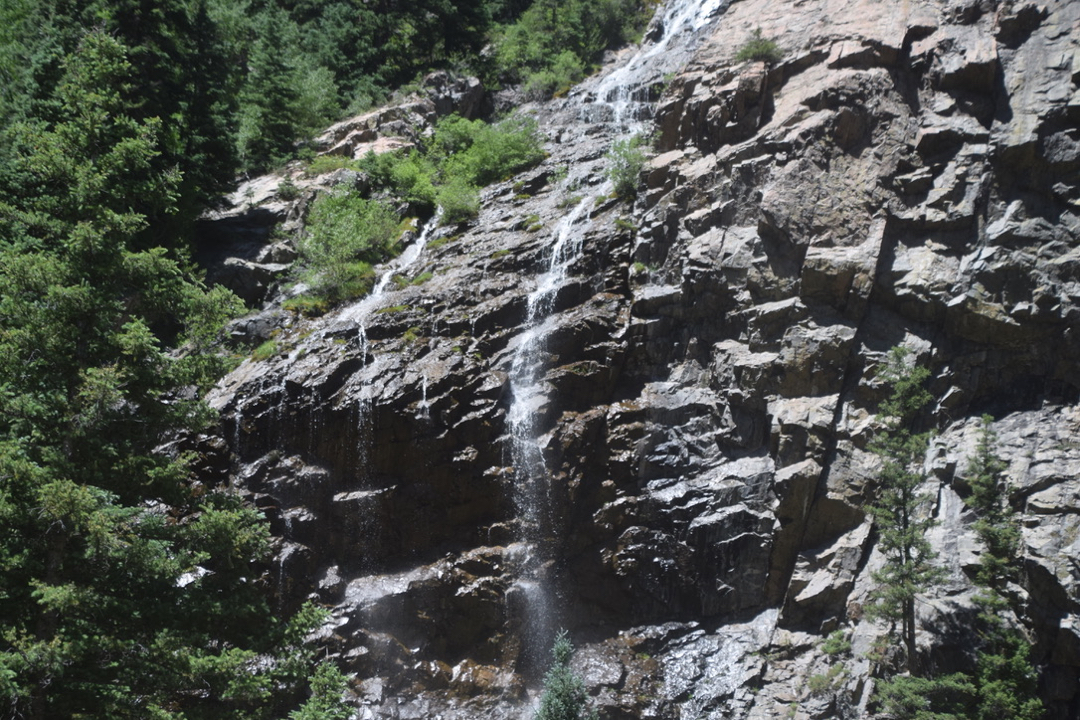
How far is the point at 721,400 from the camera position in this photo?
18.2 meters

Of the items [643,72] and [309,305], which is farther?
[643,72]

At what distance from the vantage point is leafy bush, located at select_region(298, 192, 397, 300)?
24.2 meters

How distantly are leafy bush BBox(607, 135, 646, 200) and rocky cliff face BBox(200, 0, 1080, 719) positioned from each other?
1.36 metres

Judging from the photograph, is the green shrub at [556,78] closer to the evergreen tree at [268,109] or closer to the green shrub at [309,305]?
the evergreen tree at [268,109]

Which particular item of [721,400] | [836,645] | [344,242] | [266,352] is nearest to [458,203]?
[344,242]

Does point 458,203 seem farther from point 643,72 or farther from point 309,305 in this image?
point 643,72

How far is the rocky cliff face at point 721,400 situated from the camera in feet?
52.2

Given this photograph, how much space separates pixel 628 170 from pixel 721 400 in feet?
26.9

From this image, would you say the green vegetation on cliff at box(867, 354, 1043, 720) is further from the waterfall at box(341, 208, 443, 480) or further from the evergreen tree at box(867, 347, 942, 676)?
the waterfall at box(341, 208, 443, 480)

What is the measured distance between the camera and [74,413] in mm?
10539

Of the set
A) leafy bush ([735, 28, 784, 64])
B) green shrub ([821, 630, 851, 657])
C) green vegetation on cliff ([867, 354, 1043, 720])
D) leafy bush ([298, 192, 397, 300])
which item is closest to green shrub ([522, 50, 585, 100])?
leafy bush ([298, 192, 397, 300])

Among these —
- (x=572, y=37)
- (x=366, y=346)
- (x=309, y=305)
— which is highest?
(x=572, y=37)

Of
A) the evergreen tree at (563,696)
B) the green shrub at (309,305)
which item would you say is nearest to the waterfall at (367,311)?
the green shrub at (309,305)

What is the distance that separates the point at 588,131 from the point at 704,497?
1736 centimetres
